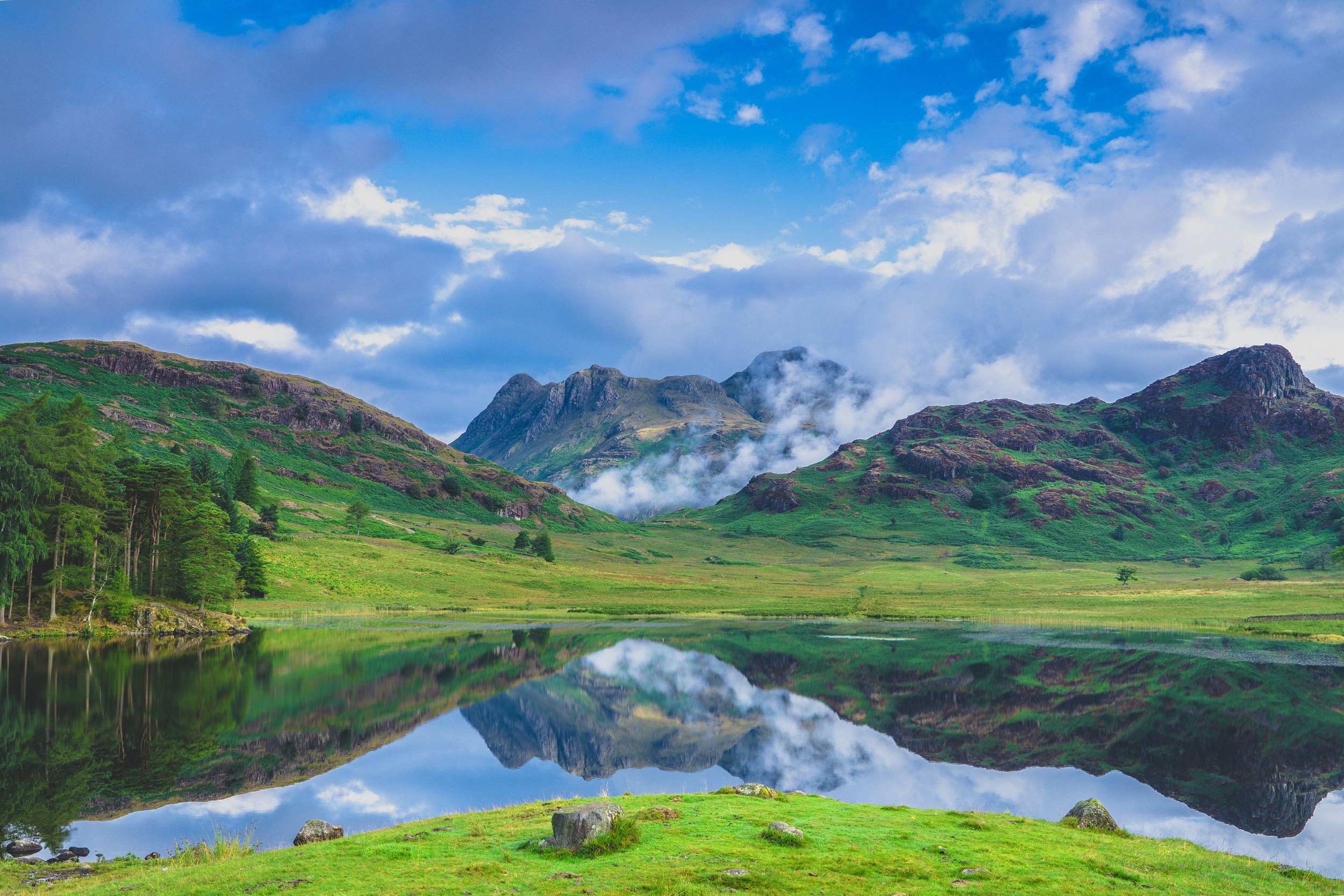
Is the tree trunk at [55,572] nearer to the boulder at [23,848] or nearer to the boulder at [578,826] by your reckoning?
the boulder at [23,848]

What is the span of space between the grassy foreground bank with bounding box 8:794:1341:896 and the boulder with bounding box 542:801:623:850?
1.35 ft

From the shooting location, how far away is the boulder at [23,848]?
22.4 m

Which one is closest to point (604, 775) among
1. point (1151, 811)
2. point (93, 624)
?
point (1151, 811)

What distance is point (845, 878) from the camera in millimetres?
17328

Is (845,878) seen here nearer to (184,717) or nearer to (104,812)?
(104,812)

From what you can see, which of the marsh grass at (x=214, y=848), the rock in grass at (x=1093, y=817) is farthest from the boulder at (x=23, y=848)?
the rock in grass at (x=1093, y=817)

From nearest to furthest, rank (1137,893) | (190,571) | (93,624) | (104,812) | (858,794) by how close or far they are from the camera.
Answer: (1137,893)
(104,812)
(858,794)
(93,624)
(190,571)

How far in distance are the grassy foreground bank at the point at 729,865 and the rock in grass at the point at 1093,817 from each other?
875 mm

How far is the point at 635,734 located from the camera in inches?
2008

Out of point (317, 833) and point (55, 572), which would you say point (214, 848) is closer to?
point (317, 833)

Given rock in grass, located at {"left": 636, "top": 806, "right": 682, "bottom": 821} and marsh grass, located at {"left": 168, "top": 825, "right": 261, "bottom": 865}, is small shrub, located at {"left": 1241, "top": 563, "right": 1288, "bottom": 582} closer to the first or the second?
rock in grass, located at {"left": 636, "top": 806, "right": 682, "bottom": 821}

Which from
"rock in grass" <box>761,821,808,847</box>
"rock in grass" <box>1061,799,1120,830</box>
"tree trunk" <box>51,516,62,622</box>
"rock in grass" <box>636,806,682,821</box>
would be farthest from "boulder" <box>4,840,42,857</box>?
"tree trunk" <box>51,516,62,622</box>

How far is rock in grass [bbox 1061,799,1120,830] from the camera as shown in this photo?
989 inches

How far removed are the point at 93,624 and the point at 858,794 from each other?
3250 inches
